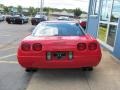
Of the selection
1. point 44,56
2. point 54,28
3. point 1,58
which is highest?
point 54,28

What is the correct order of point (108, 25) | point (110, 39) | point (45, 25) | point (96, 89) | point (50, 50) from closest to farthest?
point (96, 89) → point (50, 50) → point (45, 25) → point (110, 39) → point (108, 25)

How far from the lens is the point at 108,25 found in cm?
1150

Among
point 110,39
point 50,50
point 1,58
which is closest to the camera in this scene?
point 50,50

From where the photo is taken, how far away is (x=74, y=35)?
679 centimetres

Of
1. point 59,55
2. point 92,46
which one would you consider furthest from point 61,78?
point 92,46

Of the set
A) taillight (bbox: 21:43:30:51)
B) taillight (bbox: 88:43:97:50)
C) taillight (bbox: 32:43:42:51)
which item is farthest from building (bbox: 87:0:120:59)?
taillight (bbox: 21:43:30:51)

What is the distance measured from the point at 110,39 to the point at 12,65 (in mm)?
4783

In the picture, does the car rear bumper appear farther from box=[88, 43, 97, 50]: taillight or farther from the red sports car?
box=[88, 43, 97, 50]: taillight

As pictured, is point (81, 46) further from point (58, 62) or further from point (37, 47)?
point (37, 47)

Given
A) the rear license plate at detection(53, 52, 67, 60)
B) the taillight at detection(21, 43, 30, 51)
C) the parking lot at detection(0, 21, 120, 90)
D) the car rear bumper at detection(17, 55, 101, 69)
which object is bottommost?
the parking lot at detection(0, 21, 120, 90)

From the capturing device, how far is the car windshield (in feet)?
22.6

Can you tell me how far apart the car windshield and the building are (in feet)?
7.58

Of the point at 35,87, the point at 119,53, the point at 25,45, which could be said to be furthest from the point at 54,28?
the point at 119,53

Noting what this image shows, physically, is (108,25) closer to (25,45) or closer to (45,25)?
(45,25)
